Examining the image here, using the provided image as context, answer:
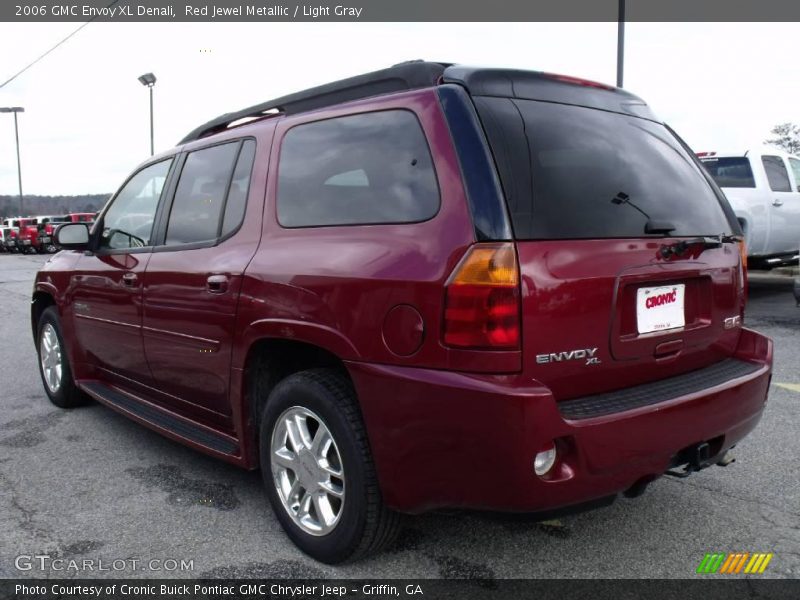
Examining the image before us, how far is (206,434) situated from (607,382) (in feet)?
6.35

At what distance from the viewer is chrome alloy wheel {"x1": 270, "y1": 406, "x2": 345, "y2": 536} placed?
2723 mm

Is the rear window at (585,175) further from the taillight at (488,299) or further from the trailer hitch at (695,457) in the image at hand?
the trailer hitch at (695,457)

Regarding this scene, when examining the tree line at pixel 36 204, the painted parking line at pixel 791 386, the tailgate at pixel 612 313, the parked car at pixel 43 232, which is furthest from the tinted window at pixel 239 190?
the tree line at pixel 36 204

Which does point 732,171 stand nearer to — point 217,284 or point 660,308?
point 660,308

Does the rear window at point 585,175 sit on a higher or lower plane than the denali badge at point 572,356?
higher

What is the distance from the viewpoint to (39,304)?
541 cm

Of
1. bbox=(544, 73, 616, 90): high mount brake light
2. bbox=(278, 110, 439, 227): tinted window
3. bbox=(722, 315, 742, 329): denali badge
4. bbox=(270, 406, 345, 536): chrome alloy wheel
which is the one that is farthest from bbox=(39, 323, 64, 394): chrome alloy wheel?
bbox=(722, 315, 742, 329): denali badge

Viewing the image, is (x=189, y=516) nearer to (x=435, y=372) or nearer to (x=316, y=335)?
(x=316, y=335)

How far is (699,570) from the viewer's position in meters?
2.68

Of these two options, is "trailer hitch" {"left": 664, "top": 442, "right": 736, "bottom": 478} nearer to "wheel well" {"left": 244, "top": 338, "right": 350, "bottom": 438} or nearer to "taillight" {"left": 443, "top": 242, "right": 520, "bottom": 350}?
"taillight" {"left": 443, "top": 242, "right": 520, "bottom": 350}

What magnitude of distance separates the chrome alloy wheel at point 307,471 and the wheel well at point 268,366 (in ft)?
0.73

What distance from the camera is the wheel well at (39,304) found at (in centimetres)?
525

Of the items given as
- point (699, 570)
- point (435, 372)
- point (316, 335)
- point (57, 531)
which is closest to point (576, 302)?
point (435, 372)

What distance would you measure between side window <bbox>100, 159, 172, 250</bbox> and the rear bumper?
2.11 m
